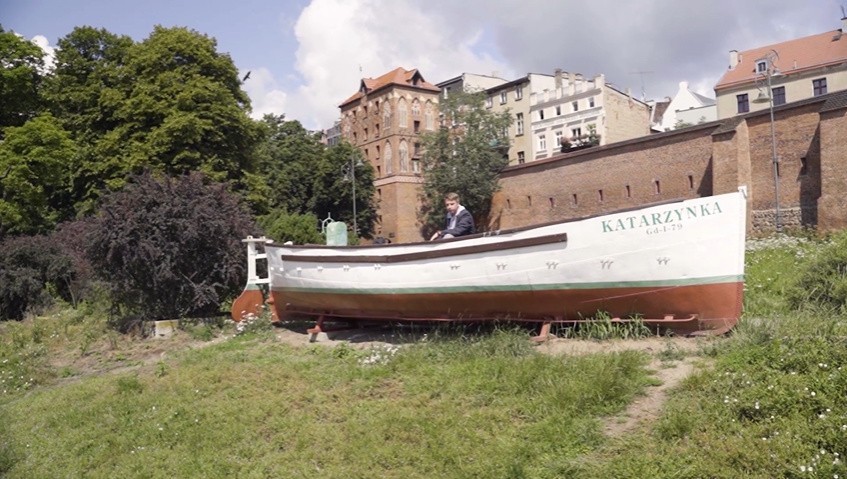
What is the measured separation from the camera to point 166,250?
12.9 m

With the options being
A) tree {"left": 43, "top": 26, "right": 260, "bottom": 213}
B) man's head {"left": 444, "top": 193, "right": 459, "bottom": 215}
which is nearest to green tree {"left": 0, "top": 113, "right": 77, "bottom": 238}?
tree {"left": 43, "top": 26, "right": 260, "bottom": 213}

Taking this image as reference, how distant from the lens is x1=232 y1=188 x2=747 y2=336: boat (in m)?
7.86

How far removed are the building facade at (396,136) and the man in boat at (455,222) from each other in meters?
45.9

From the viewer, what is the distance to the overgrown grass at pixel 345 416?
5.79 meters

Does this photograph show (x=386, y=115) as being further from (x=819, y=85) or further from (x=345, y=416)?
(x=345, y=416)

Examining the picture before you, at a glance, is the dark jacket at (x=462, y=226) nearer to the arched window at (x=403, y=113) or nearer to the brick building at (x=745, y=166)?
the brick building at (x=745, y=166)

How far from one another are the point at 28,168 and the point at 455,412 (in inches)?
909

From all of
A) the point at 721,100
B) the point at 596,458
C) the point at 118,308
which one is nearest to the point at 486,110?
the point at 721,100

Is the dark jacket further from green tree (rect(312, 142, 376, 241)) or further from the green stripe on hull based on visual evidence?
green tree (rect(312, 142, 376, 241))

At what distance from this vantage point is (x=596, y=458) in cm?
523

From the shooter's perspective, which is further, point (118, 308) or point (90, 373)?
point (118, 308)

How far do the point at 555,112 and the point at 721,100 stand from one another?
43.9 ft

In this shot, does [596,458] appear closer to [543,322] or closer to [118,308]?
[543,322]

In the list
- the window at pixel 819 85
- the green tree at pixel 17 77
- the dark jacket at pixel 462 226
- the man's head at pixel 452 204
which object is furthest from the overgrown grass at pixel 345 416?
the window at pixel 819 85
